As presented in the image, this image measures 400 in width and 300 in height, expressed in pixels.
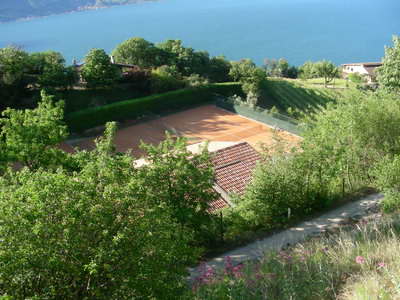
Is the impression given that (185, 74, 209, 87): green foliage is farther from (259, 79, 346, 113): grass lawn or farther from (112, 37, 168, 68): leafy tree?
(259, 79, 346, 113): grass lawn

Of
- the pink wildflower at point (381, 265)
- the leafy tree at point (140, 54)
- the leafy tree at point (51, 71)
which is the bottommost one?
the pink wildflower at point (381, 265)

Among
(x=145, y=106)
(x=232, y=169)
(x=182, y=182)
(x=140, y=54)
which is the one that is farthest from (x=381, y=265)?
(x=140, y=54)

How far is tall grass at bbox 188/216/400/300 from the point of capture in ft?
24.0

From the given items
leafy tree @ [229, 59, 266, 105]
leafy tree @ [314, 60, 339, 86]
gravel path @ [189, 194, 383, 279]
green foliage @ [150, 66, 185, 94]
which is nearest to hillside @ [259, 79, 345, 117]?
leafy tree @ [229, 59, 266, 105]

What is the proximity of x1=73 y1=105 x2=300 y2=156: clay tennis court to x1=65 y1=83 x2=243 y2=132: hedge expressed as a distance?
116 cm

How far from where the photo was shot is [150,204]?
9.09 m

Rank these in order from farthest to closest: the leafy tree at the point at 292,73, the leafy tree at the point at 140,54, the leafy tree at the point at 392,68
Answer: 1. the leafy tree at the point at 292,73
2. the leafy tree at the point at 140,54
3. the leafy tree at the point at 392,68

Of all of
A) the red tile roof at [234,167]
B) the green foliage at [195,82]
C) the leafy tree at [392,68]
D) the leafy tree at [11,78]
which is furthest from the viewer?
the green foliage at [195,82]

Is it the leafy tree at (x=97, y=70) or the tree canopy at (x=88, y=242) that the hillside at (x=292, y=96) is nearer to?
the leafy tree at (x=97, y=70)

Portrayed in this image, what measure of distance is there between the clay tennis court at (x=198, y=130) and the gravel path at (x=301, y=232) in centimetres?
1529

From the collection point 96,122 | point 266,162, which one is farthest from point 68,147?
point 266,162

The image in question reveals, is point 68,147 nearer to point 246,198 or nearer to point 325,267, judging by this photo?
point 246,198

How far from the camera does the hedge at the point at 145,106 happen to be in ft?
109

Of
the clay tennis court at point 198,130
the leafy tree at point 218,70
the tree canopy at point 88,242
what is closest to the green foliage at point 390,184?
the tree canopy at point 88,242
